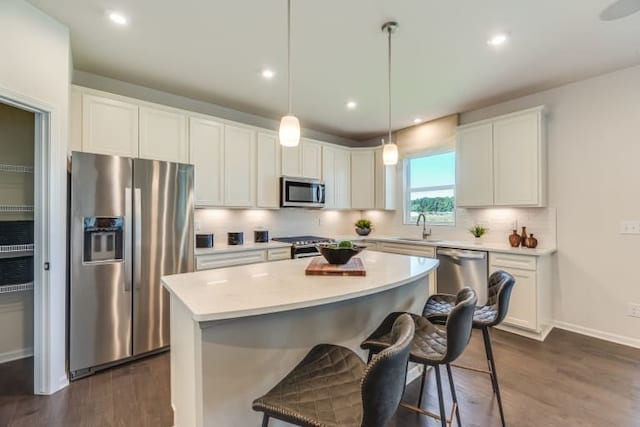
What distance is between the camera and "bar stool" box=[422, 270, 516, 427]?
6.04ft

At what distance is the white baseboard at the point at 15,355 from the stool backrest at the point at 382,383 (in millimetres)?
3394

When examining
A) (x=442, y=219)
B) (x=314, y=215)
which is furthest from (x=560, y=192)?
(x=314, y=215)

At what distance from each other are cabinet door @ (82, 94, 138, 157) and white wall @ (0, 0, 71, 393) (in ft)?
1.58

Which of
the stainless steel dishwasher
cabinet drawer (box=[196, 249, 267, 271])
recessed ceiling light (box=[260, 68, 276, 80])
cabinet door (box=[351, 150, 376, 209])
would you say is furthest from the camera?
cabinet door (box=[351, 150, 376, 209])

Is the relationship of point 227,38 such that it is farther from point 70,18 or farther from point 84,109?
point 84,109

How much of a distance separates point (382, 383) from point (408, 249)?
351 cm

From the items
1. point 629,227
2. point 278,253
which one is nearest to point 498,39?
point 629,227

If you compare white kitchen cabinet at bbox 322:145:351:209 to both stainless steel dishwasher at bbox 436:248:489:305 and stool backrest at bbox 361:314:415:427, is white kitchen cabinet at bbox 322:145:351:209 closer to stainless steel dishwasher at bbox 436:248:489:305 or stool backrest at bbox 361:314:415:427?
stainless steel dishwasher at bbox 436:248:489:305

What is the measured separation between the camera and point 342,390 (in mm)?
1155

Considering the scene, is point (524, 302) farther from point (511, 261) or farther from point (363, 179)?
point (363, 179)

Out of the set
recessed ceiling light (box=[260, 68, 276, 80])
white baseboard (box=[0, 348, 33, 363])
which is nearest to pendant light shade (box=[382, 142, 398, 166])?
recessed ceiling light (box=[260, 68, 276, 80])

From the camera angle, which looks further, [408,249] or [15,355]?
[408,249]

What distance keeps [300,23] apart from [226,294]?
6.76 feet

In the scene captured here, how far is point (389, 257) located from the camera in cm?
259
